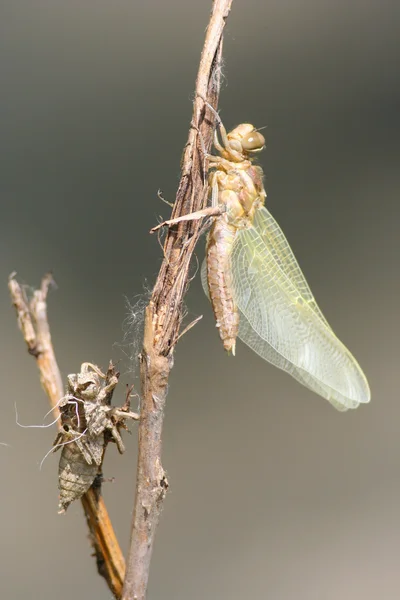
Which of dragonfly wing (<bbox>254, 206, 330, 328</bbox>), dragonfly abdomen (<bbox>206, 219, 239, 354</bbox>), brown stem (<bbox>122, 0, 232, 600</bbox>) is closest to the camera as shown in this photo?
brown stem (<bbox>122, 0, 232, 600</bbox>)

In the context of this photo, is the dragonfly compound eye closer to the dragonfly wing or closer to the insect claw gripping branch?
the dragonfly wing

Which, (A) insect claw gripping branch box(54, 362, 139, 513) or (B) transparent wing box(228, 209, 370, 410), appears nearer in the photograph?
(A) insect claw gripping branch box(54, 362, 139, 513)

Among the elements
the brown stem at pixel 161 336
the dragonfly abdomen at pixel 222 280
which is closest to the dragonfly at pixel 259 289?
the dragonfly abdomen at pixel 222 280

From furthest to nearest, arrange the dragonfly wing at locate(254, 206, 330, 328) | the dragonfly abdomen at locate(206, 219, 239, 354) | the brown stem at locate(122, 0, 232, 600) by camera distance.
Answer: the dragonfly wing at locate(254, 206, 330, 328) < the dragonfly abdomen at locate(206, 219, 239, 354) < the brown stem at locate(122, 0, 232, 600)

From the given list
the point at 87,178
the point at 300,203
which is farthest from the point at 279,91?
the point at 87,178

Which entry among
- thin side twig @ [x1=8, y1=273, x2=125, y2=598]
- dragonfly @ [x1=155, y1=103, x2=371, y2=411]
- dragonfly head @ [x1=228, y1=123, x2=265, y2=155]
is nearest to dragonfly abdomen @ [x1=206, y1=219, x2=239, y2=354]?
dragonfly @ [x1=155, y1=103, x2=371, y2=411]

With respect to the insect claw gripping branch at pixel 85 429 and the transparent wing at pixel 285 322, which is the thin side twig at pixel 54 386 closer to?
the insect claw gripping branch at pixel 85 429
